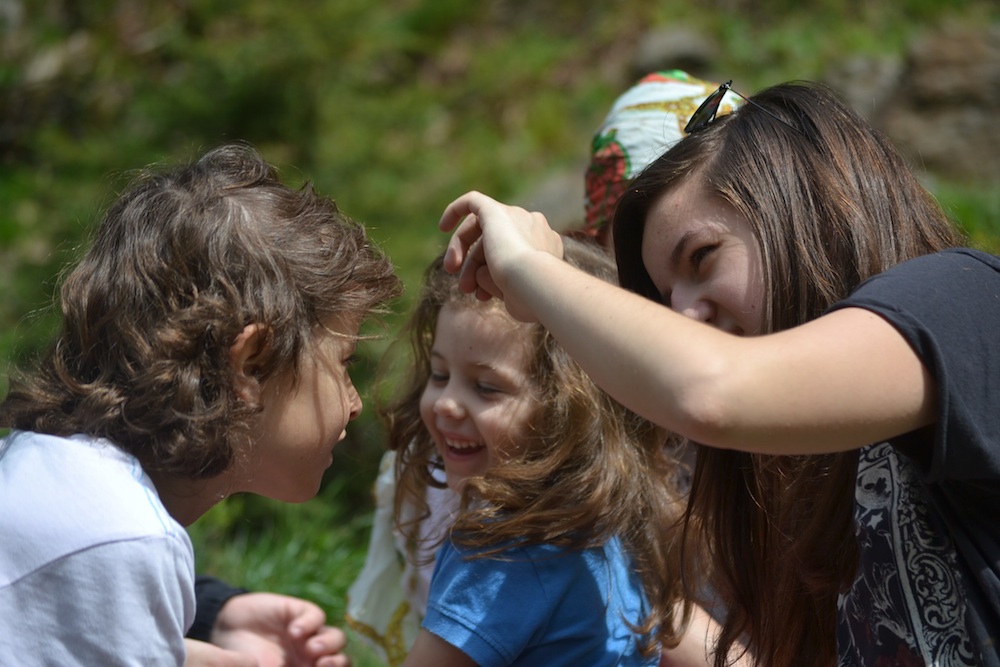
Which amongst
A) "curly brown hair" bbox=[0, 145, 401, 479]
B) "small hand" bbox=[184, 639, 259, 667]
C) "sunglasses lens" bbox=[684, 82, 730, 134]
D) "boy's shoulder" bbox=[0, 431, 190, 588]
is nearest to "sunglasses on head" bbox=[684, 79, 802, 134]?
"sunglasses lens" bbox=[684, 82, 730, 134]

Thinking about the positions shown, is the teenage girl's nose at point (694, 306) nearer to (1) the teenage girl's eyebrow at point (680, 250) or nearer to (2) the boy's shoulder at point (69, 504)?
(1) the teenage girl's eyebrow at point (680, 250)

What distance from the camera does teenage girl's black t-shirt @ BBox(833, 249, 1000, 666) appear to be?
1444 millimetres

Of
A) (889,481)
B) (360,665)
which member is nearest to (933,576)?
(889,481)

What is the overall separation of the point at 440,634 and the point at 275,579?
1.80 m

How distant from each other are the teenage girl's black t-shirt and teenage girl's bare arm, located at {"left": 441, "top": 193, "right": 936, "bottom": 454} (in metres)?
0.05

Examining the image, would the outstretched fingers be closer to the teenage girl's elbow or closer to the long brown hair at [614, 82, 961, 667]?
the long brown hair at [614, 82, 961, 667]

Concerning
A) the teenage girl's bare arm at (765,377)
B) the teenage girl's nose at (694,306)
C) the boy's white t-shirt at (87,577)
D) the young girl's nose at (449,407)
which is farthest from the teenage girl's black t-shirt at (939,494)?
the boy's white t-shirt at (87,577)

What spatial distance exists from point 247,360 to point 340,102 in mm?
4146

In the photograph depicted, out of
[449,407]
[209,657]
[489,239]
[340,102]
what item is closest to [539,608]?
Result: [449,407]

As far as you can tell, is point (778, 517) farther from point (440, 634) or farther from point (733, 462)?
point (440, 634)

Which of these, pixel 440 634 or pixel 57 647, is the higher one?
pixel 57 647

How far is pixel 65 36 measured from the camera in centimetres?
716

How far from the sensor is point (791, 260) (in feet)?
6.08

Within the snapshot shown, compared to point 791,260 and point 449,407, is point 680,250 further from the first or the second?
point 449,407
